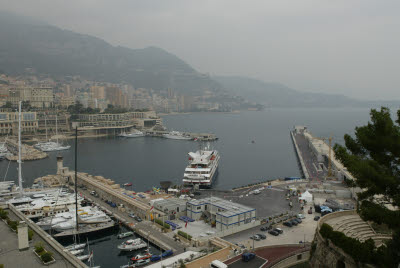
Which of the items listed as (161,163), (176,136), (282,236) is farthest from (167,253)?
(176,136)

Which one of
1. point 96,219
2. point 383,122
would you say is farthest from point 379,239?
point 96,219

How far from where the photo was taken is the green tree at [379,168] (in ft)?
35.3

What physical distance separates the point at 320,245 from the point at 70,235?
16.8 m

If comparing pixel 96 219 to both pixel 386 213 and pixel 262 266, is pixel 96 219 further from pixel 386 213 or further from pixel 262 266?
pixel 386 213

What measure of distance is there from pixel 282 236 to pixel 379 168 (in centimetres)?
990

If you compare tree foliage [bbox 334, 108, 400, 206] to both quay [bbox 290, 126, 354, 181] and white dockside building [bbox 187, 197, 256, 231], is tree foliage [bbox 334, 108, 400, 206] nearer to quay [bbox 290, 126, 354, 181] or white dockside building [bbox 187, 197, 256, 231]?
white dockside building [bbox 187, 197, 256, 231]

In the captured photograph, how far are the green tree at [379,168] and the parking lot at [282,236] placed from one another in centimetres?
778

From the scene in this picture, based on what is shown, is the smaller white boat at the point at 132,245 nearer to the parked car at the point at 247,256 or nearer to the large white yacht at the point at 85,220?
the large white yacht at the point at 85,220

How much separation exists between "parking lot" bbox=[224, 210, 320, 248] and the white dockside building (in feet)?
2.49

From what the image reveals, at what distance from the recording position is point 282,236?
777 inches

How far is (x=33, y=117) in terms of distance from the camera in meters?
88.7

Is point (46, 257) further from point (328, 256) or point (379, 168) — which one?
point (379, 168)

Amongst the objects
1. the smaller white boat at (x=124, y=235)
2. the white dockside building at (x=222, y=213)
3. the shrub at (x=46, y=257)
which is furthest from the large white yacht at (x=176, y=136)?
the shrub at (x=46, y=257)

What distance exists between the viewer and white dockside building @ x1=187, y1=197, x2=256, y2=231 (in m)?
20.8
